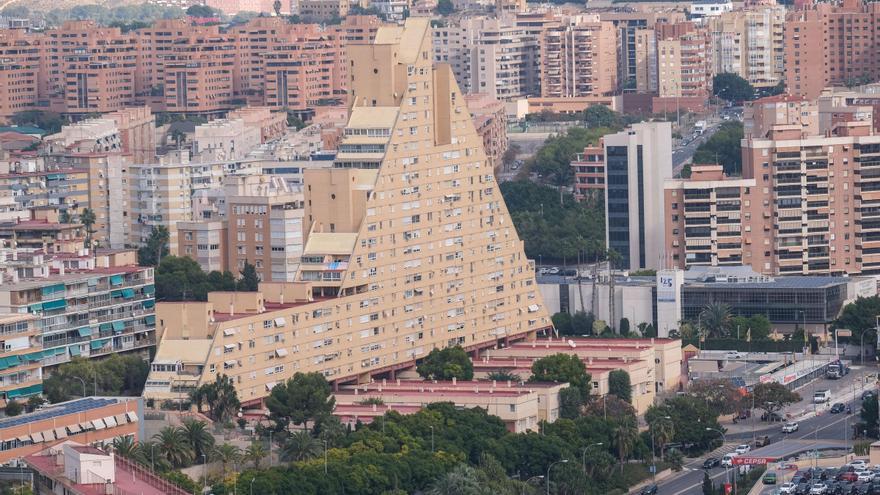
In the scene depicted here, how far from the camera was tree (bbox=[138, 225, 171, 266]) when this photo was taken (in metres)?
129

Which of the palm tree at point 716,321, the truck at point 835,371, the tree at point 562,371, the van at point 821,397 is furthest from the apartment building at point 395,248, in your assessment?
the van at point 821,397

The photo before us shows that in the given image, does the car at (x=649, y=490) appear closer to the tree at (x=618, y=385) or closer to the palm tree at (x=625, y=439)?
the palm tree at (x=625, y=439)

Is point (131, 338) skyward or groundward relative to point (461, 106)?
groundward

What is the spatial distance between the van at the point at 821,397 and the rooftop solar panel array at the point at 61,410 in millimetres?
26795

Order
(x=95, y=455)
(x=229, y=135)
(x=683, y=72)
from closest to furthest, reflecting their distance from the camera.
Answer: (x=95, y=455) → (x=229, y=135) → (x=683, y=72)

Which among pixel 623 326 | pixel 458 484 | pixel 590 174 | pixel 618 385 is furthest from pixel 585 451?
pixel 590 174

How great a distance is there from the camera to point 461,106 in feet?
A: 362

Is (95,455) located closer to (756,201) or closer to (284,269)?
(284,269)

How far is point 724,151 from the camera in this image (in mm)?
158875

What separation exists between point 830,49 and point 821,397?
8166 centimetres

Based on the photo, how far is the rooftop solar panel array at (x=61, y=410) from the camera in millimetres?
87125

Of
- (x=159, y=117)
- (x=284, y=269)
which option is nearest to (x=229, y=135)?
(x=159, y=117)

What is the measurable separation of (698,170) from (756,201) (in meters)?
2.82

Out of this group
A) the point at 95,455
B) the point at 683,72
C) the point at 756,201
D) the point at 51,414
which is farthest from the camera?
the point at 683,72
